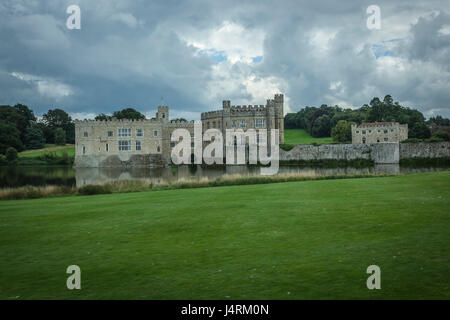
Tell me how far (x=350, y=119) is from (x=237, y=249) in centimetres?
8015

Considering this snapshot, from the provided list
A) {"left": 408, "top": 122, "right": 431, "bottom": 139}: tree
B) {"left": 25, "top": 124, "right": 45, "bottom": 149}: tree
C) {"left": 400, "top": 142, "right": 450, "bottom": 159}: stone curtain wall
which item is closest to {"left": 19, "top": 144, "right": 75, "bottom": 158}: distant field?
{"left": 25, "top": 124, "right": 45, "bottom": 149}: tree

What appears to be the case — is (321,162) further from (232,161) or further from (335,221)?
(335,221)

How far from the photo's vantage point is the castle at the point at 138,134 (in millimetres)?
55781

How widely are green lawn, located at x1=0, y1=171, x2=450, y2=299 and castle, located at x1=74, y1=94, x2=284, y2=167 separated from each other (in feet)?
147

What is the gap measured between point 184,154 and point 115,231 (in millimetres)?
49132

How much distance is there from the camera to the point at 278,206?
1152 centimetres

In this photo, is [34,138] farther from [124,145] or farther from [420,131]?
[420,131]

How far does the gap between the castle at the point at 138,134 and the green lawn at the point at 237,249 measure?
44.7 metres

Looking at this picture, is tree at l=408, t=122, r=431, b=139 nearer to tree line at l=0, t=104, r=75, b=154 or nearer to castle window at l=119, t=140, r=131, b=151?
castle window at l=119, t=140, r=131, b=151

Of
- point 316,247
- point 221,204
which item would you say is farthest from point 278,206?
point 316,247

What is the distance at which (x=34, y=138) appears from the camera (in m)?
75.3

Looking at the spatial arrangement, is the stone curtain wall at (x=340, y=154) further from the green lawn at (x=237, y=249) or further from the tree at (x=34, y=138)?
the green lawn at (x=237, y=249)
